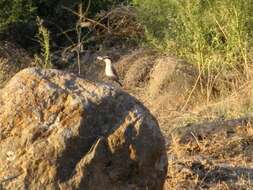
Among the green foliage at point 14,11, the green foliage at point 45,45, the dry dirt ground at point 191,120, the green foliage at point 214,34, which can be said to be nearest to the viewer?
the dry dirt ground at point 191,120

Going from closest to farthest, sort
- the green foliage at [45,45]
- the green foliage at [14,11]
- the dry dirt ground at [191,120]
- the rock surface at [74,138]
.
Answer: the rock surface at [74,138]
the dry dirt ground at [191,120]
the green foliage at [45,45]
the green foliage at [14,11]

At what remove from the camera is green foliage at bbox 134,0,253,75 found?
39.5 ft

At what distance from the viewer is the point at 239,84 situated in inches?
448

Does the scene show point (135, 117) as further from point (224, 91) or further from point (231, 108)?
point (224, 91)

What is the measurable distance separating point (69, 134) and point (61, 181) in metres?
0.28

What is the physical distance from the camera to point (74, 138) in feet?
16.5

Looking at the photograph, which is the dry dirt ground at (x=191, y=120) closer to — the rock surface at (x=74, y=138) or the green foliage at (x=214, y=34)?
the green foliage at (x=214, y=34)

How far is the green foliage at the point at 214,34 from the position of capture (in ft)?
39.5

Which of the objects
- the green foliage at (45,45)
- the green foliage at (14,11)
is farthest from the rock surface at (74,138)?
the green foliage at (14,11)

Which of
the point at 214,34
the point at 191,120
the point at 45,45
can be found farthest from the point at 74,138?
the point at 214,34

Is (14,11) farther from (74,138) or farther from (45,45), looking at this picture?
(74,138)

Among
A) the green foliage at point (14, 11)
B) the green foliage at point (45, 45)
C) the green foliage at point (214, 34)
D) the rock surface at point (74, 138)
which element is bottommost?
the green foliage at point (14, 11)

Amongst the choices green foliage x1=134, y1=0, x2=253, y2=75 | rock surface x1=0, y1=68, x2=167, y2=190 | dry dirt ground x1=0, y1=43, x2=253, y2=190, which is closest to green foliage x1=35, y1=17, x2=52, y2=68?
dry dirt ground x1=0, y1=43, x2=253, y2=190

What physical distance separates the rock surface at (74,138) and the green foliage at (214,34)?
634 cm
